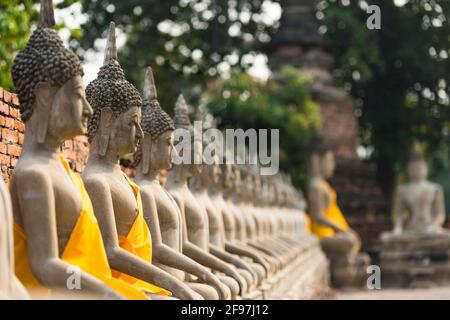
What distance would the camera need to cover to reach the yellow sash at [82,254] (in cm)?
389

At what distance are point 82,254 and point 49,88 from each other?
75 cm

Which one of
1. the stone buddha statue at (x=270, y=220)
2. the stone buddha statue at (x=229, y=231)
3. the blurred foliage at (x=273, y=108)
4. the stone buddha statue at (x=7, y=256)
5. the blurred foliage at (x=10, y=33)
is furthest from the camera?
the blurred foliage at (x=273, y=108)

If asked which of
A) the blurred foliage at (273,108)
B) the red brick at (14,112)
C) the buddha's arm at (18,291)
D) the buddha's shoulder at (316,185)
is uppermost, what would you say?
the blurred foliage at (273,108)

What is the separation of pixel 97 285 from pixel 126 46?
16.7 m

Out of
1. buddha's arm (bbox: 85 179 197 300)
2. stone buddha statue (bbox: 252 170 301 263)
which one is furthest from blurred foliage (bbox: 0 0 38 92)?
buddha's arm (bbox: 85 179 197 300)

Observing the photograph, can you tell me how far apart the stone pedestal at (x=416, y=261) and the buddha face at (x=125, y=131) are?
14291mm

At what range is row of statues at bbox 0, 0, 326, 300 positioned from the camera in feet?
12.6

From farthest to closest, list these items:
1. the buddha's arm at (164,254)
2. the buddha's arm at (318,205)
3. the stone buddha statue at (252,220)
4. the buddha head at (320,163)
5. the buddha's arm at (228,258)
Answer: the buddha head at (320,163), the buddha's arm at (318,205), the stone buddha statue at (252,220), the buddha's arm at (228,258), the buddha's arm at (164,254)

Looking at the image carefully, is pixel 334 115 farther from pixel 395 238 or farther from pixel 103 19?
pixel 103 19

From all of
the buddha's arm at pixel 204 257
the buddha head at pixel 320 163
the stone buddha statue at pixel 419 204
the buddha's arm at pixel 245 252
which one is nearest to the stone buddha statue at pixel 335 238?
the buddha head at pixel 320 163

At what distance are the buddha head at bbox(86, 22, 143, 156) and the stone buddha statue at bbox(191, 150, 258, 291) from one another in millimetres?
2264

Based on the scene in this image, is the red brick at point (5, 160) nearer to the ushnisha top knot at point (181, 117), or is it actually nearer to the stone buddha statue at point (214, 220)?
the ushnisha top knot at point (181, 117)

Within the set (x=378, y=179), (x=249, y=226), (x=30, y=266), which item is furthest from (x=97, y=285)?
(x=378, y=179)

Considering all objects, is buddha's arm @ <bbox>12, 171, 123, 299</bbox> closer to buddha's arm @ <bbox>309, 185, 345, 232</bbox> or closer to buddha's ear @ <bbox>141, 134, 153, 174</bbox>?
buddha's ear @ <bbox>141, 134, 153, 174</bbox>
